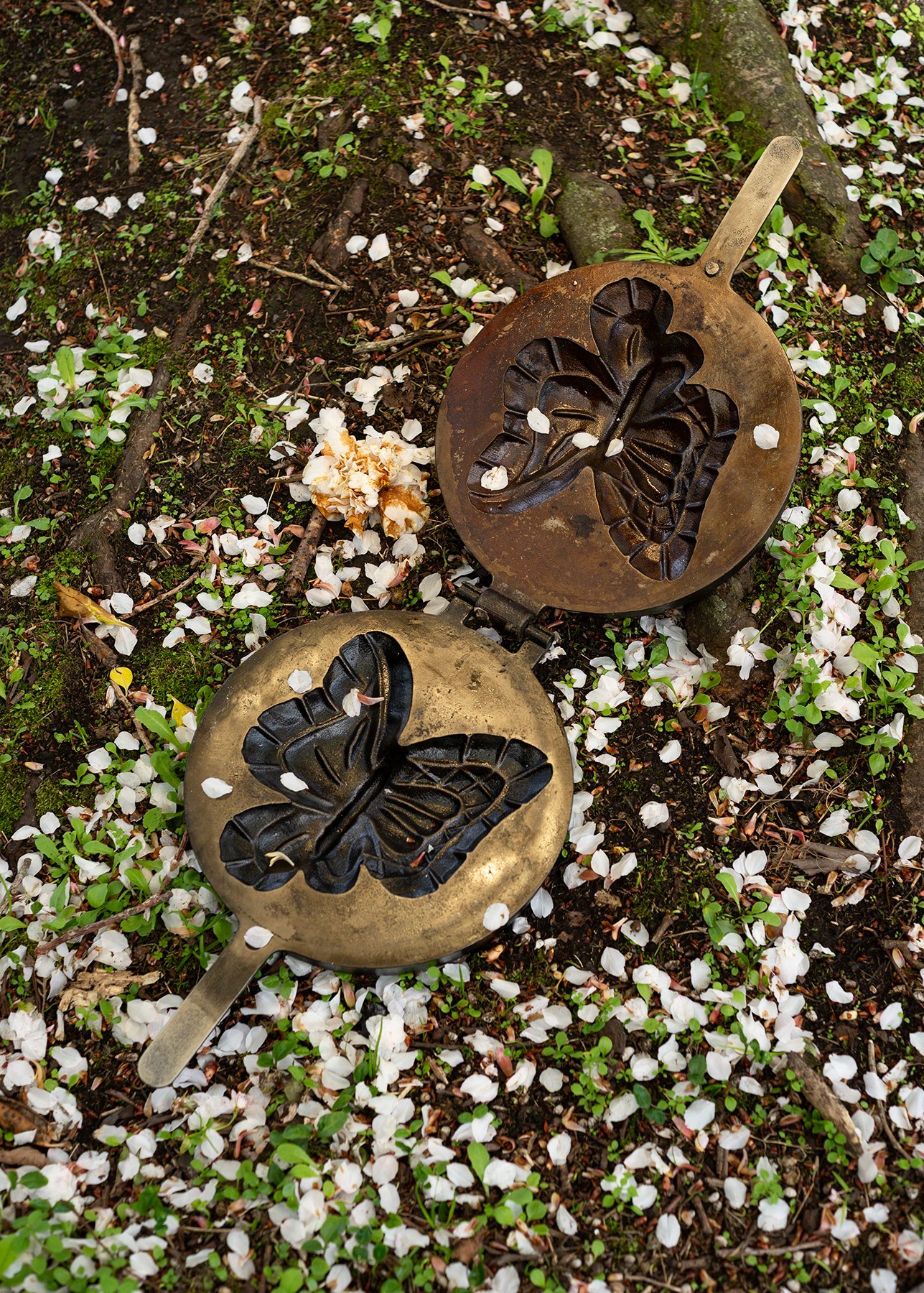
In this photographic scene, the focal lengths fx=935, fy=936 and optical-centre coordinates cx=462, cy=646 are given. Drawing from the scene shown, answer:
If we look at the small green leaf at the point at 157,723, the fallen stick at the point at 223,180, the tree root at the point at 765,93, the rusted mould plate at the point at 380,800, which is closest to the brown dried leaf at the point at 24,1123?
the rusted mould plate at the point at 380,800

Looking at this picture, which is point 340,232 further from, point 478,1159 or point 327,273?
point 478,1159

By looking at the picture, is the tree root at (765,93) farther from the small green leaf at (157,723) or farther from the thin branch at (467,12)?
the small green leaf at (157,723)

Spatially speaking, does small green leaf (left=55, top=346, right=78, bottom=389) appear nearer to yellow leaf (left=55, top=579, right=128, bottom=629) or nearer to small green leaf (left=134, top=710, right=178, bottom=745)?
yellow leaf (left=55, top=579, right=128, bottom=629)

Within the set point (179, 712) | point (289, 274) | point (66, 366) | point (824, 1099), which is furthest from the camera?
point (289, 274)

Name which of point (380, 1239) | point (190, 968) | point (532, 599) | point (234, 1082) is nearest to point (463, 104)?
point (532, 599)

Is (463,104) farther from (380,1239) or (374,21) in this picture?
(380,1239)

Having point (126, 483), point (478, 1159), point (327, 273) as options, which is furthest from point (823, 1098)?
point (327, 273)

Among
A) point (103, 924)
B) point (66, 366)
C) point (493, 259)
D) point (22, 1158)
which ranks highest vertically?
point (493, 259)
